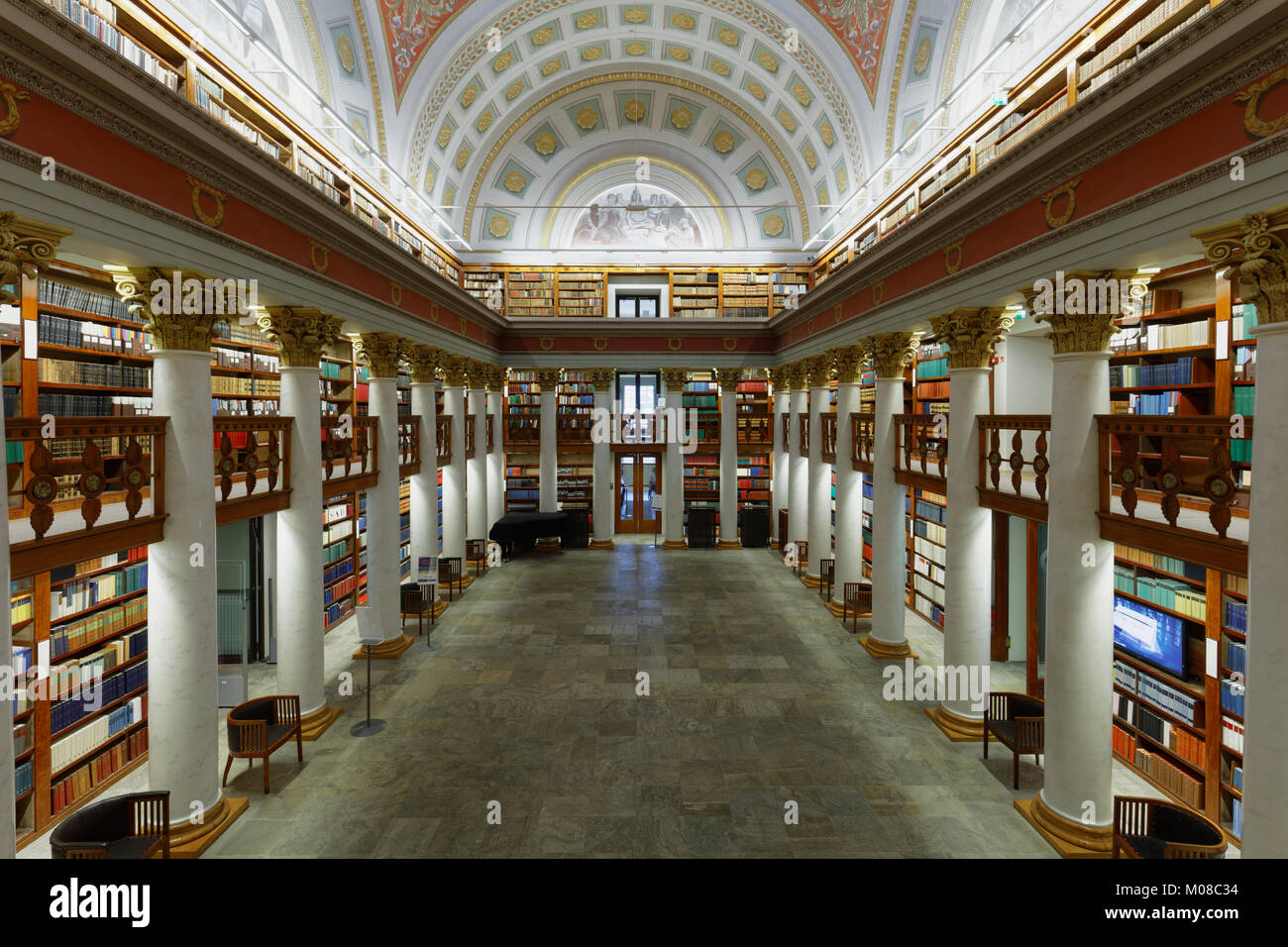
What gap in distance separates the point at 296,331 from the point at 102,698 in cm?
397

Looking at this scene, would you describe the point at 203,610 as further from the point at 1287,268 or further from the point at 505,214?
the point at 505,214

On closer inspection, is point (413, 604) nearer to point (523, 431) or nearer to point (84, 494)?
point (84, 494)

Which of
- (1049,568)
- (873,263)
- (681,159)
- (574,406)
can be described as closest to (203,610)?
(1049,568)

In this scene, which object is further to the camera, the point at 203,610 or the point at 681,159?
the point at 681,159

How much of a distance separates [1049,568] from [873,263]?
4858 millimetres

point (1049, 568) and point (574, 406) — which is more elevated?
point (574, 406)

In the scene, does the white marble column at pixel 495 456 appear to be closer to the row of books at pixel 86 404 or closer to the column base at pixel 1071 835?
the row of books at pixel 86 404

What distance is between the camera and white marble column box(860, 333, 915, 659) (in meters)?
8.74

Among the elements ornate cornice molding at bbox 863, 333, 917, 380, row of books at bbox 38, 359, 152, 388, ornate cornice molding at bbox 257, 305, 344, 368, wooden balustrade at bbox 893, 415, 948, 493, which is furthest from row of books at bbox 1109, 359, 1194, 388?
row of books at bbox 38, 359, 152, 388

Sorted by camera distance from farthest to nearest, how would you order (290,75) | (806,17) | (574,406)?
(574,406)
(806,17)
(290,75)

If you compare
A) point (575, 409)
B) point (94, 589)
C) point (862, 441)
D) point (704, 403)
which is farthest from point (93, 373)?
point (704, 403)

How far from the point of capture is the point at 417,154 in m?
12.4

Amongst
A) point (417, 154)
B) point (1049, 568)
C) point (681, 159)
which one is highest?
point (681, 159)

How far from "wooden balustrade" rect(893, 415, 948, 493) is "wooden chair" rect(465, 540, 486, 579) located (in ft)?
28.7
